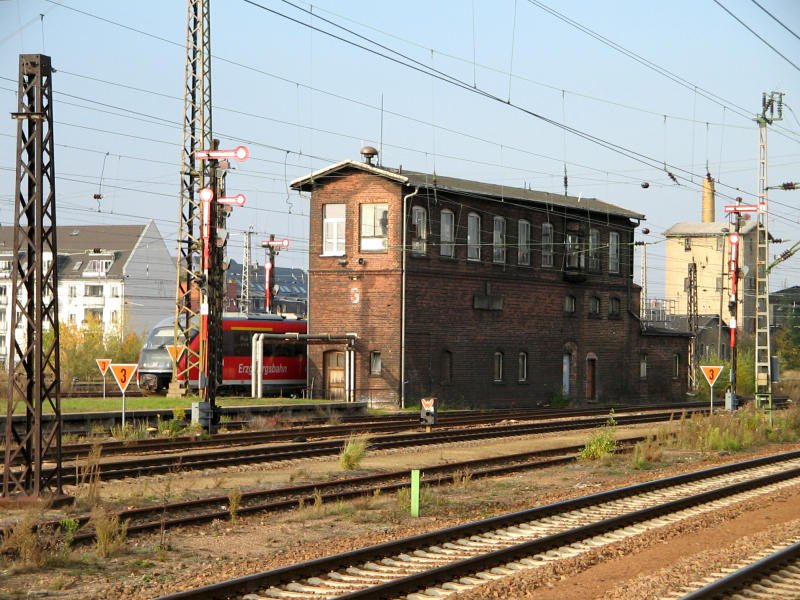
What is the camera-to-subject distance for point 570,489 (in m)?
18.8

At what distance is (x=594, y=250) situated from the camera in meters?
51.3

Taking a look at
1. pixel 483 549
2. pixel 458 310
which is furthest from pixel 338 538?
pixel 458 310

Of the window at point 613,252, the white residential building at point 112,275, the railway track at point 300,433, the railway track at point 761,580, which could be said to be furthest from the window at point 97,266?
the railway track at point 761,580

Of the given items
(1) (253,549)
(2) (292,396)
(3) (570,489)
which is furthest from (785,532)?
(2) (292,396)

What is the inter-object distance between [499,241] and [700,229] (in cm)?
6760

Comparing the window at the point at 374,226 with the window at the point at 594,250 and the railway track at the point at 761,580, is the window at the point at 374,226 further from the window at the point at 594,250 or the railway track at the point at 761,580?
the railway track at the point at 761,580

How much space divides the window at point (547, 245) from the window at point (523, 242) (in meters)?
1.12

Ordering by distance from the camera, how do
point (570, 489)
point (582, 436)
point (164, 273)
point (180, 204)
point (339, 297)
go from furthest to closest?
1. point (164, 273)
2. point (339, 297)
3. point (180, 204)
4. point (582, 436)
5. point (570, 489)

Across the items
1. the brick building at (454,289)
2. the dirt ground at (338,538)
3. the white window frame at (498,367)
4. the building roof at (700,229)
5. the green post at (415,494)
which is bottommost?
the dirt ground at (338,538)

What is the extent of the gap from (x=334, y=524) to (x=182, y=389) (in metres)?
24.2

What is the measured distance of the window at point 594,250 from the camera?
51062 millimetres

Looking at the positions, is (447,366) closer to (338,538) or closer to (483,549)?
(338,538)

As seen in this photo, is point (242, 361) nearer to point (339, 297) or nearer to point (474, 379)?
point (339, 297)

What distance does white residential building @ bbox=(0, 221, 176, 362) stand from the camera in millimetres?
92562
